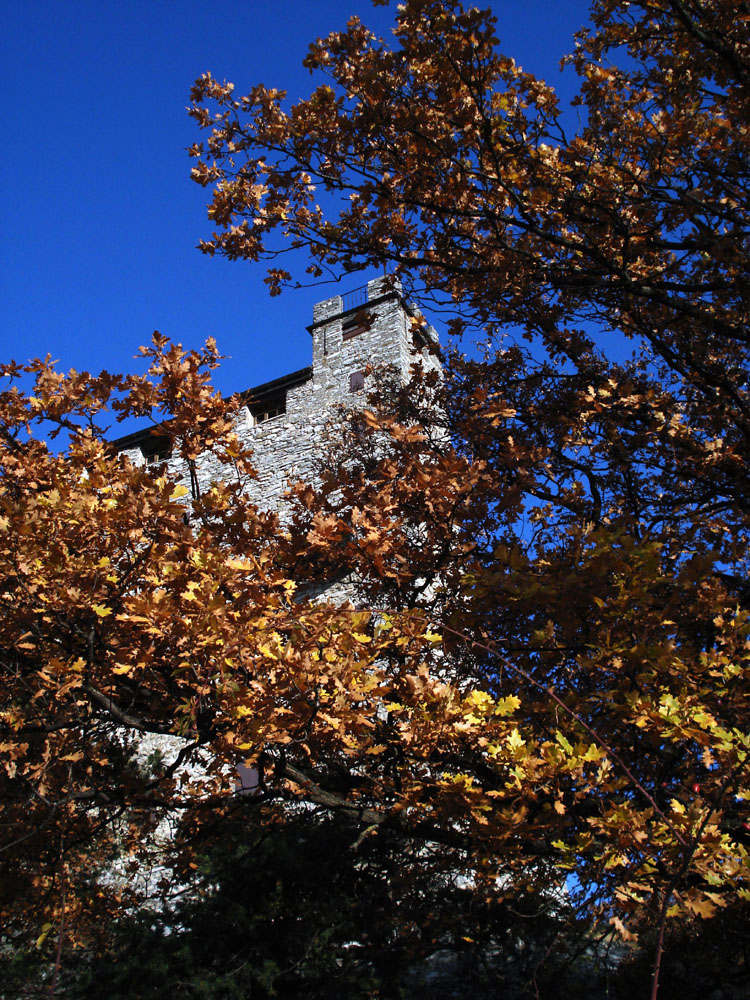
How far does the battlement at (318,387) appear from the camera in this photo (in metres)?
13.8

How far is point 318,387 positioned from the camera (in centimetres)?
1465

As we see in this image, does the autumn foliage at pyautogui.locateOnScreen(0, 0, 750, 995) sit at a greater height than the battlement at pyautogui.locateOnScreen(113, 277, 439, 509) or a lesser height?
lesser

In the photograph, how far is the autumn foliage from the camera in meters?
2.88

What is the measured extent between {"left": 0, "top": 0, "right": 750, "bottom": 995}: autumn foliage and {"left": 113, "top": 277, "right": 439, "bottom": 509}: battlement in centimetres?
773

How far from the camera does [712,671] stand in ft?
10.3

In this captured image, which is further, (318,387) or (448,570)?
(318,387)

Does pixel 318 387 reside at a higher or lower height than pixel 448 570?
higher

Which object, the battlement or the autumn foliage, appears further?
the battlement

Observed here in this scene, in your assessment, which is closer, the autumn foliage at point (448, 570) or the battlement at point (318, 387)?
the autumn foliage at point (448, 570)

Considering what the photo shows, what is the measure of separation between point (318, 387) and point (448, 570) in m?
10.4

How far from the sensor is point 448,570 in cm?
480

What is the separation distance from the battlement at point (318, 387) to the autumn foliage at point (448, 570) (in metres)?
7.73

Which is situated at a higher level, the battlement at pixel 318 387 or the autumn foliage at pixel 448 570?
the battlement at pixel 318 387

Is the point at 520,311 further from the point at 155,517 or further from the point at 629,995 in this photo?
the point at 629,995
